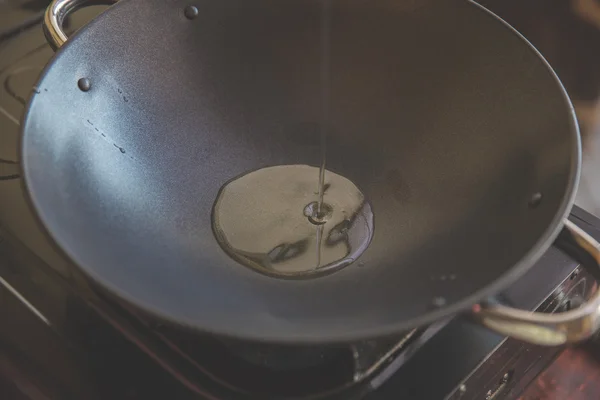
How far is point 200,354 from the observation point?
1.86 feet

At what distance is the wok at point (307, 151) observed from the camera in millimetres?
507

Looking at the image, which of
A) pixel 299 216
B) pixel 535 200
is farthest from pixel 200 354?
pixel 535 200

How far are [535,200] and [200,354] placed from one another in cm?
31

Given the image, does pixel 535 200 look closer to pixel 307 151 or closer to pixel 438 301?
pixel 438 301

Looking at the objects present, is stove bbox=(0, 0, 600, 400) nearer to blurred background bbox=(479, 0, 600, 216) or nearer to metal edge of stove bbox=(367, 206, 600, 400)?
metal edge of stove bbox=(367, 206, 600, 400)

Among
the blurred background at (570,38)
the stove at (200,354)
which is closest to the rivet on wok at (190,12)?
the stove at (200,354)

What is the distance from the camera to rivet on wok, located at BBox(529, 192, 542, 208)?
546mm

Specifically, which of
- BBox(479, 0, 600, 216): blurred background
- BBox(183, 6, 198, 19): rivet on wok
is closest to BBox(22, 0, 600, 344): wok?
BBox(183, 6, 198, 19): rivet on wok

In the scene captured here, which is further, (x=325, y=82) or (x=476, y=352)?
(x=325, y=82)

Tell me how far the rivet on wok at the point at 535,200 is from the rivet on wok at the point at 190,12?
1.27 feet

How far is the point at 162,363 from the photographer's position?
1.88ft

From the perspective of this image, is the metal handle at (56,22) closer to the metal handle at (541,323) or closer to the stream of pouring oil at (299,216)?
the stream of pouring oil at (299,216)

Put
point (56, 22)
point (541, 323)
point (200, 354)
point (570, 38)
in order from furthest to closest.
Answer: point (570, 38)
point (56, 22)
point (200, 354)
point (541, 323)

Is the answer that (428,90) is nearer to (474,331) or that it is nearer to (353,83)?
(353,83)
